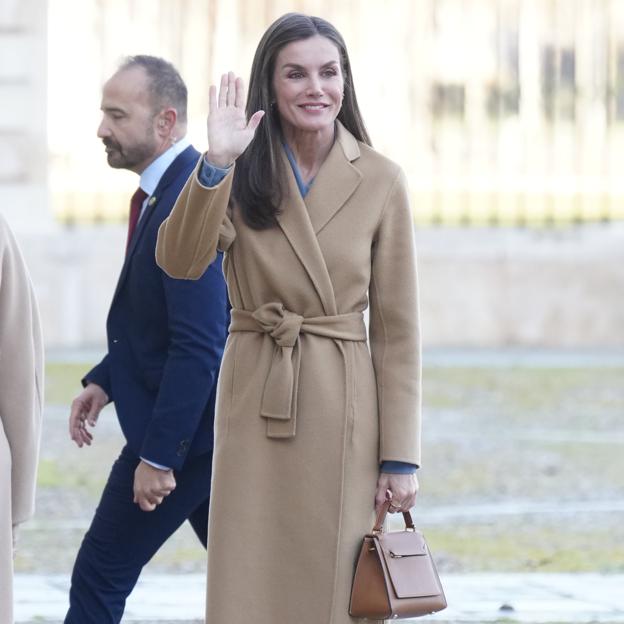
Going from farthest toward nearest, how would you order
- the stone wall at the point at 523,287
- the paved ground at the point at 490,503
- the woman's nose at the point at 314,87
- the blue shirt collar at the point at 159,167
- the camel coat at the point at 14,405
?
the stone wall at the point at 523,287 < the paved ground at the point at 490,503 < the blue shirt collar at the point at 159,167 < the woman's nose at the point at 314,87 < the camel coat at the point at 14,405

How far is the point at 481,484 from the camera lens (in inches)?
396

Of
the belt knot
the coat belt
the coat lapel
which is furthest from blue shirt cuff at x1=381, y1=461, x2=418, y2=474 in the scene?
the coat lapel

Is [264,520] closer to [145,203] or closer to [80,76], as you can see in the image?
[145,203]

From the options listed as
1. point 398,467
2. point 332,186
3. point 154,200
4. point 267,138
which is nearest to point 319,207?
point 332,186

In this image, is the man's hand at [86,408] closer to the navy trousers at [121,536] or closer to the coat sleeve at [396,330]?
the navy trousers at [121,536]

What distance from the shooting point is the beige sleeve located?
157 inches

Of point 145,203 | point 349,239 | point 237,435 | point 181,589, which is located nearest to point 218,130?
point 349,239

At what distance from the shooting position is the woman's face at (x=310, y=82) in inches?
162

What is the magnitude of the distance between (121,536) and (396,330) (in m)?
1.16

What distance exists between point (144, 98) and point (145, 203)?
0.98 ft

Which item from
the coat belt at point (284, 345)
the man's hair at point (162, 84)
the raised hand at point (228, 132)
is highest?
the man's hair at point (162, 84)

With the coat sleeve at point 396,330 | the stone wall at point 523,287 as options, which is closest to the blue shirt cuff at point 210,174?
the coat sleeve at point 396,330

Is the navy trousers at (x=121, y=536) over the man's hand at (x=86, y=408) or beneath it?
beneath

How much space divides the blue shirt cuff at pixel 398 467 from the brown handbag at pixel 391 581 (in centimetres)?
12
